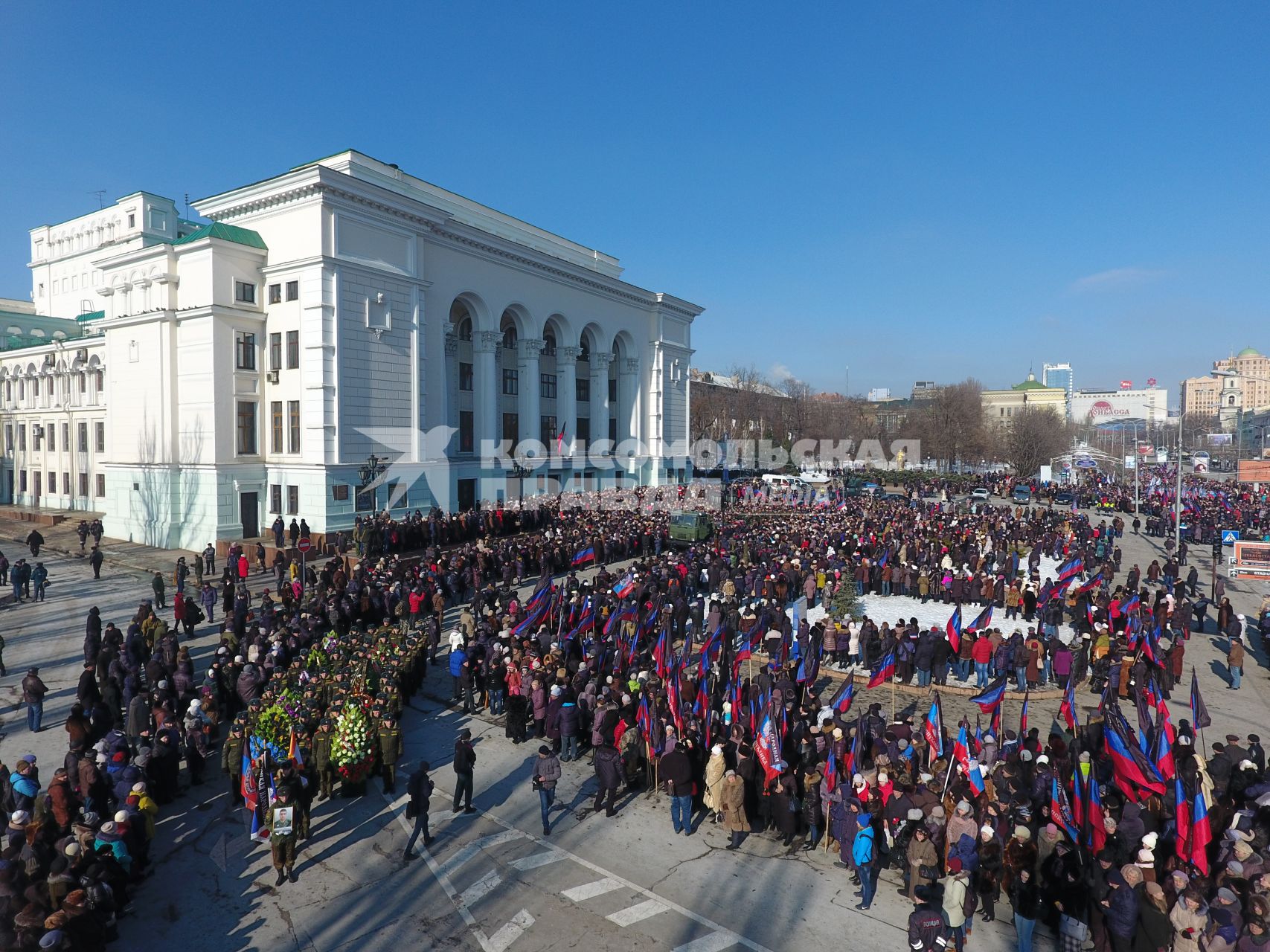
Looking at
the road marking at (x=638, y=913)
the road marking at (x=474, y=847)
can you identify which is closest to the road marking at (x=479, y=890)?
the road marking at (x=474, y=847)

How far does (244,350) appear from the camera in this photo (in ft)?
105

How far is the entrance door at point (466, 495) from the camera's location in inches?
1574

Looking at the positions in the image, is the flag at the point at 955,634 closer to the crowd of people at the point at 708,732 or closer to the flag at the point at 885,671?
the crowd of people at the point at 708,732

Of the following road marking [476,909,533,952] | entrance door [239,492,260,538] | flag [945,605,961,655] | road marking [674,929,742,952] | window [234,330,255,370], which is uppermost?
window [234,330,255,370]

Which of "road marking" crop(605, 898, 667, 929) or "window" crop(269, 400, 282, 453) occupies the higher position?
"window" crop(269, 400, 282, 453)

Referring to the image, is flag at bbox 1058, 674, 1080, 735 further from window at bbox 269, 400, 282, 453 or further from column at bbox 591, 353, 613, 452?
column at bbox 591, 353, 613, 452

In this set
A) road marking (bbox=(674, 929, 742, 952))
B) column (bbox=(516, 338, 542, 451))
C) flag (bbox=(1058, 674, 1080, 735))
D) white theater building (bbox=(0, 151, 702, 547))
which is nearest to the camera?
road marking (bbox=(674, 929, 742, 952))

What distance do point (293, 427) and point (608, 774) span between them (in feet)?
88.2

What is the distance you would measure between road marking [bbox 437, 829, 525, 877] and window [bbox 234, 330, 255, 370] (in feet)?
92.3

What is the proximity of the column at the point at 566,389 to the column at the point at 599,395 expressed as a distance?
2867 mm

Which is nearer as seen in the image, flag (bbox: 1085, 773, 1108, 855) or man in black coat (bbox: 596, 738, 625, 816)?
flag (bbox: 1085, 773, 1108, 855)

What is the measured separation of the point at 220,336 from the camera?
31.1 metres

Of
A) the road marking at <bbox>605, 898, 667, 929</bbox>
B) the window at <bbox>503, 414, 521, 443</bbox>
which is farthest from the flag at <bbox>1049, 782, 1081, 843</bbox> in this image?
the window at <bbox>503, 414, 521, 443</bbox>

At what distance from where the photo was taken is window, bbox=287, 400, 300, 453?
32.2 m
